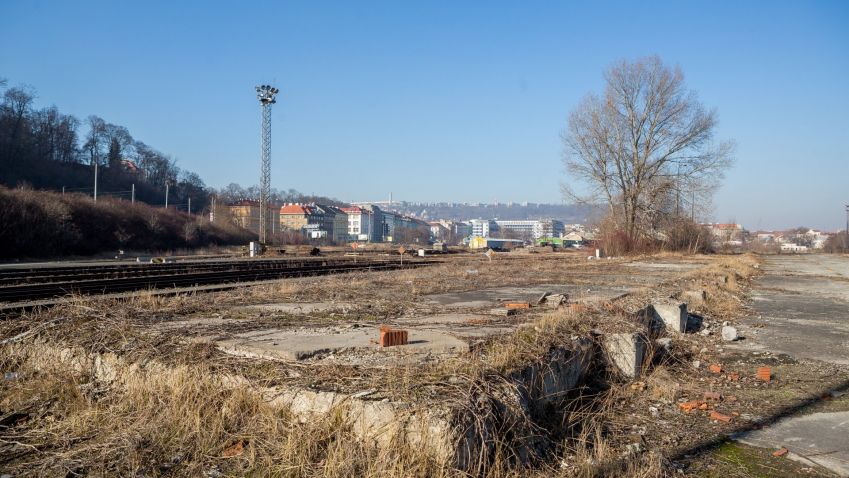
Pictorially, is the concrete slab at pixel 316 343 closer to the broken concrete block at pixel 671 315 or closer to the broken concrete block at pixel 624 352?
the broken concrete block at pixel 624 352

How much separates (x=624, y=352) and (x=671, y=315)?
325 cm

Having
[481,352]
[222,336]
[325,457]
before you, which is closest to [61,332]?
[222,336]

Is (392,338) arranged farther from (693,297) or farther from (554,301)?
(693,297)

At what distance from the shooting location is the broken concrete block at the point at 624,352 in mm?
6504

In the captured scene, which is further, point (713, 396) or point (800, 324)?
point (800, 324)

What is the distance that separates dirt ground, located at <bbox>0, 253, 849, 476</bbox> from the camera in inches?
142

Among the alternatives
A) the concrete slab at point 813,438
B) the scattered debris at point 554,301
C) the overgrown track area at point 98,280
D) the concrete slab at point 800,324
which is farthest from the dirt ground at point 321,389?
the overgrown track area at point 98,280

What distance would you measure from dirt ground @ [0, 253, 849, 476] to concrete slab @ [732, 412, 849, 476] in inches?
4.7

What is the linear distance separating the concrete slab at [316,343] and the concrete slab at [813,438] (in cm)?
264

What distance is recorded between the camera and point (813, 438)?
471 cm

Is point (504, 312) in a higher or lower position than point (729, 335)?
higher

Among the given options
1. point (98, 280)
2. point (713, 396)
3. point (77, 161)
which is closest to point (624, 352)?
point (713, 396)

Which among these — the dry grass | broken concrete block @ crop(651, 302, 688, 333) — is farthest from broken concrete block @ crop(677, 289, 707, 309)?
the dry grass

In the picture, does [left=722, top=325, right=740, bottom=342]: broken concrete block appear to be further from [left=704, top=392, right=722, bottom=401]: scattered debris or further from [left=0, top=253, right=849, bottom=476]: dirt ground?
[left=704, top=392, right=722, bottom=401]: scattered debris
